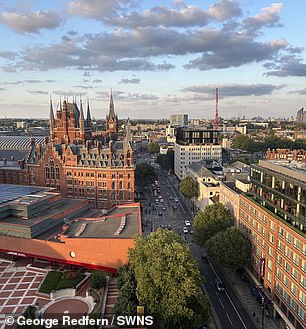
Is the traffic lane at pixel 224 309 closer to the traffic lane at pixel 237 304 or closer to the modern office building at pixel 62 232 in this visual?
the traffic lane at pixel 237 304

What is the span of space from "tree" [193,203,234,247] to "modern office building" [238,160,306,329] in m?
9.83

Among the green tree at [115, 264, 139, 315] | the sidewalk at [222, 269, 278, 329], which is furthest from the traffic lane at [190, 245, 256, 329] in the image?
the green tree at [115, 264, 139, 315]

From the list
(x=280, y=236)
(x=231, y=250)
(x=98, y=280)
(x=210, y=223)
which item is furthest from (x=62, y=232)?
(x=280, y=236)

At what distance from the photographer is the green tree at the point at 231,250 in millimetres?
67062

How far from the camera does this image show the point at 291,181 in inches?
2135

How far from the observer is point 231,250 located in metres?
66.9

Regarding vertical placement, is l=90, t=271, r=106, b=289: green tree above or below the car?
above

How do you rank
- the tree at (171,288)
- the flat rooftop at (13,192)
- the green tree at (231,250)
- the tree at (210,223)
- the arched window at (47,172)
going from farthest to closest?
the arched window at (47,172) < the flat rooftop at (13,192) < the tree at (210,223) < the green tree at (231,250) < the tree at (171,288)

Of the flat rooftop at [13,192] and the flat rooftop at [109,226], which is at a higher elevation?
the flat rooftop at [13,192]

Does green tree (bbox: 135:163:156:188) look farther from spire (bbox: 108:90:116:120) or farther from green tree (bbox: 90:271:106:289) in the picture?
green tree (bbox: 90:271:106:289)

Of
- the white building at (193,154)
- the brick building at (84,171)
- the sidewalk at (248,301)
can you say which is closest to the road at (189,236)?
the sidewalk at (248,301)

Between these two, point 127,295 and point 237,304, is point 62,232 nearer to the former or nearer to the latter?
point 127,295

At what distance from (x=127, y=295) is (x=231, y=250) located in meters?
26.9

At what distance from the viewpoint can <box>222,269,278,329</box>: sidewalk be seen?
5753 centimetres
